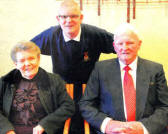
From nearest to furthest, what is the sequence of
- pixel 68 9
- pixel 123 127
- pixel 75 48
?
pixel 123 127
pixel 68 9
pixel 75 48

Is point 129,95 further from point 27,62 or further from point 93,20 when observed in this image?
point 93,20

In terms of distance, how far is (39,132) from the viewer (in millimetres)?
1592

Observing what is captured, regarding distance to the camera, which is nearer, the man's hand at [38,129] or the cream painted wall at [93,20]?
the man's hand at [38,129]

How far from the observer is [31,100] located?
5.53ft

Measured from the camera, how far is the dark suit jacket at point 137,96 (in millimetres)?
1646

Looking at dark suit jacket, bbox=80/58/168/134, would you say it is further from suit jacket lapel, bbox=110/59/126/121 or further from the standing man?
the standing man

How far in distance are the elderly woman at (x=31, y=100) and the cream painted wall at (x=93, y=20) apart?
73 cm

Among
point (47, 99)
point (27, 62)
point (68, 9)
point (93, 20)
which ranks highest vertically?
point (68, 9)

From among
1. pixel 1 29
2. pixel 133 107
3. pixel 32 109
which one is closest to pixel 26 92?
pixel 32 109

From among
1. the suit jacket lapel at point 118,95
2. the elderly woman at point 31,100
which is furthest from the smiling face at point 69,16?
the suit jacket lapel at point 118,95

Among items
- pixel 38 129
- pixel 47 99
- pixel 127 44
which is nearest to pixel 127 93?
pixel 127 44

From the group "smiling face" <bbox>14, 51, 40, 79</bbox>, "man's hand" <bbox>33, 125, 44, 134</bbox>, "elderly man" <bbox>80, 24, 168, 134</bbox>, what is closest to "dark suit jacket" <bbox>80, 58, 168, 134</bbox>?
"elderly man" <bbox>80, 24, 168, 134</bbox>

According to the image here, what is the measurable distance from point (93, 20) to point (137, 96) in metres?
1.05

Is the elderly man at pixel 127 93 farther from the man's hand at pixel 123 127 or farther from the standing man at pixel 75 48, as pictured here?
the standing man at pixel 75 48
